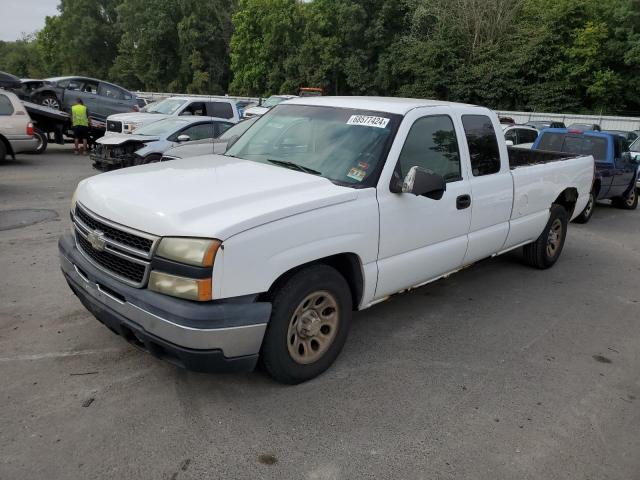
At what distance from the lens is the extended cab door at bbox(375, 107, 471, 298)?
3807 mm

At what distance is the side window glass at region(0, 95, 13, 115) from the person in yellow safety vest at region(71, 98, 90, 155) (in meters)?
2.53

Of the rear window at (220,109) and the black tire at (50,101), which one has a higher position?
the black tire at (50,101)

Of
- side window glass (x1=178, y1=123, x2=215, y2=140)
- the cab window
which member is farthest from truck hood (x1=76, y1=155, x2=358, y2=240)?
the cab window

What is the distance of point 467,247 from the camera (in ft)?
15.2

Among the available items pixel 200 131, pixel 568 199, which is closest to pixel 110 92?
pixel 200 131

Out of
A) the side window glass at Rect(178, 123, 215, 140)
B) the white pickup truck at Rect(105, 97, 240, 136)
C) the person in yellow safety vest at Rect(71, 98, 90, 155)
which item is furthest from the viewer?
the person in yellow safety vest at Rect(71, 98, 90, 155)

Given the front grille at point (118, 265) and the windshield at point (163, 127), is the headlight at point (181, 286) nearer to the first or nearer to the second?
the front grille at point (118, 265)

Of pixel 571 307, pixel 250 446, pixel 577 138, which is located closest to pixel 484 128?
pixel 571 307

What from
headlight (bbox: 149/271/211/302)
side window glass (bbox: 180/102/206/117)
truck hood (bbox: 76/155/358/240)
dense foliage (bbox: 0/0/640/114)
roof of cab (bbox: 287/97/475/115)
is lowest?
headlight (bbox: 149/271/211/302)

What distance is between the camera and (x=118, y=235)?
3.20 m

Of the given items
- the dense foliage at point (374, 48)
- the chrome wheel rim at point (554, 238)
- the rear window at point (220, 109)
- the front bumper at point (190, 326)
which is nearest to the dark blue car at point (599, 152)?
the chrome wheel rim at point (554, 238)

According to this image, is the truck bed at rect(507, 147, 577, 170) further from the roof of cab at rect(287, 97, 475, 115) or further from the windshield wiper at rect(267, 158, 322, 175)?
the windshield wiper at rect(267, 158, 322, 175)

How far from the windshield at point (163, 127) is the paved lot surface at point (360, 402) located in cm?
682

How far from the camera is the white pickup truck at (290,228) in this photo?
2.91 meters
